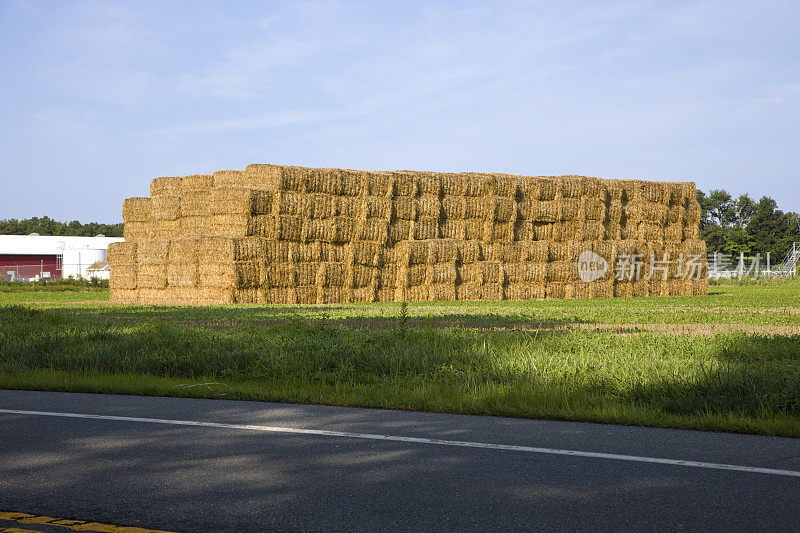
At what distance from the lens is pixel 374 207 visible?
32312 mm

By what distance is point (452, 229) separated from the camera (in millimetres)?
34375

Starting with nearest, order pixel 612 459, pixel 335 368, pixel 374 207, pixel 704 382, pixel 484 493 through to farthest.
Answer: pixel 484 493 → pixel 612 459 → pixel 704 382 → pixel 335 368 → pixel 374 207

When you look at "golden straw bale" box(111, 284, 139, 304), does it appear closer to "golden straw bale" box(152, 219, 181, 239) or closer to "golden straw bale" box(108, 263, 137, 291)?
"golden straw bale" box(108, 263, 137, 291)

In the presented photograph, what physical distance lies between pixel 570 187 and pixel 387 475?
31906 millimetres

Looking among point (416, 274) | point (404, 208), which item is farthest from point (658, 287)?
point (404, 208)

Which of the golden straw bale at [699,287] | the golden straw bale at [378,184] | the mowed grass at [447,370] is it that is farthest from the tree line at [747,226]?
the mowed grass at [447,370]

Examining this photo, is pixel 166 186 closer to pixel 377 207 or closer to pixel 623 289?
pixel 377 207

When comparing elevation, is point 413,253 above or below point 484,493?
above

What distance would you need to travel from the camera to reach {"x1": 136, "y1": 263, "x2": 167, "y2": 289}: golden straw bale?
3195 cm

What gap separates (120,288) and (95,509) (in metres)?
30.6

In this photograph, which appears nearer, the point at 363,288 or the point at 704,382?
the point at 704,382

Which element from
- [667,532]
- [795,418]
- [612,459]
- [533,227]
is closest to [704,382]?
[795,418]

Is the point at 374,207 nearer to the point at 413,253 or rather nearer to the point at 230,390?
the point at 413,253

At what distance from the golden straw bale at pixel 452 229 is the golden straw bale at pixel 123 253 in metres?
12.7
